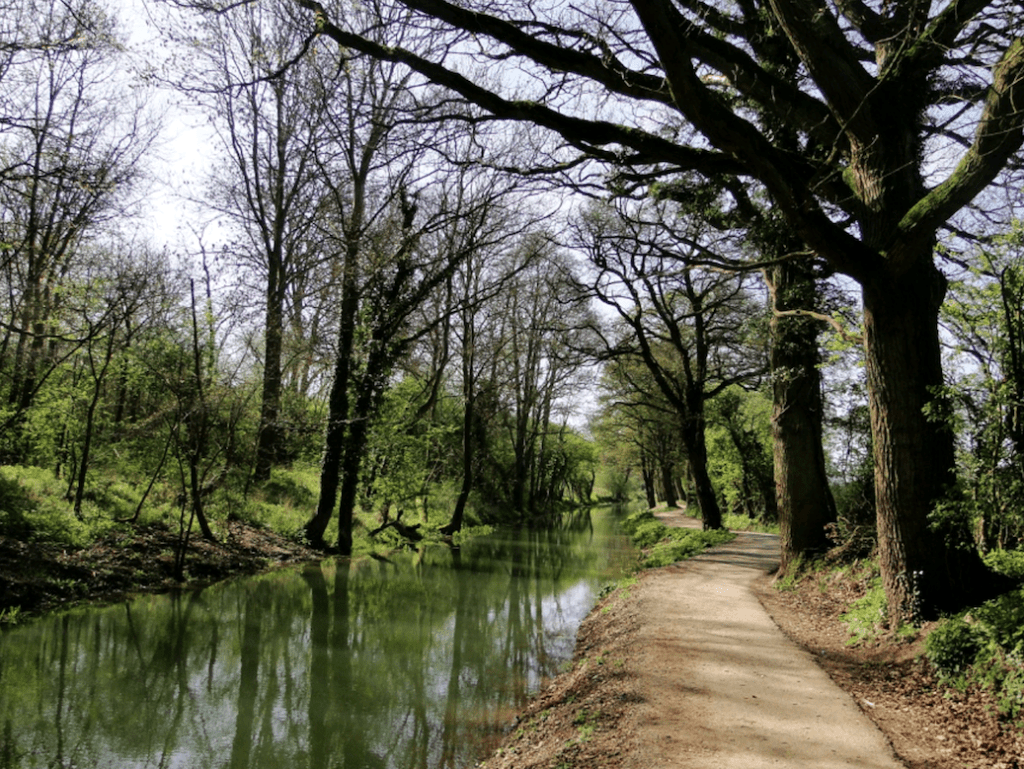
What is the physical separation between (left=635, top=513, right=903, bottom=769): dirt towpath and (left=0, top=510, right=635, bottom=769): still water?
1.59 metres

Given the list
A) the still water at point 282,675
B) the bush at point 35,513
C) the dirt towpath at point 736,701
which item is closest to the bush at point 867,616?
the dirt towpath at point 736,701

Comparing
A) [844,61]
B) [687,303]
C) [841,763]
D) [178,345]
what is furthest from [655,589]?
[687,303]

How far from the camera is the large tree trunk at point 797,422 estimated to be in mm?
10586

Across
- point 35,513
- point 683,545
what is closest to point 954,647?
point 683,545

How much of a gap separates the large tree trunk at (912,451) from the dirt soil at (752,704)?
661mm

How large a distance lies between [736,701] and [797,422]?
21.8ft

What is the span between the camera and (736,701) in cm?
539

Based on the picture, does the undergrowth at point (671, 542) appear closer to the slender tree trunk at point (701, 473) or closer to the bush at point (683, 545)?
the bush at point (683, 545)

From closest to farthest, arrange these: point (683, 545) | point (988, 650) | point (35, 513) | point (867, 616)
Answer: point (988, 650) → point (867, 616) → point (35, 513) → point (683, 545)

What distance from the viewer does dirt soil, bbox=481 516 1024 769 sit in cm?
436

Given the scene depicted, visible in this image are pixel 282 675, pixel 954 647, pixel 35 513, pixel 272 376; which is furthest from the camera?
pixel 272 376

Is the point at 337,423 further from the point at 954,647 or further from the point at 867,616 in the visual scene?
the point at 954,647

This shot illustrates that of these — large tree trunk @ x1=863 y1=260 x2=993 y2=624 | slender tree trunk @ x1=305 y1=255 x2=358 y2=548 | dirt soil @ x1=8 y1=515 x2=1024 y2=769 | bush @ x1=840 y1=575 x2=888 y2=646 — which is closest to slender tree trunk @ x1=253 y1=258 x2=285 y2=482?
slender tree trunk @ x1=305 y1=255 x2=358 y2=548

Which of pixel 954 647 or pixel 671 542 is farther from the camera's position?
pixel 671 542
